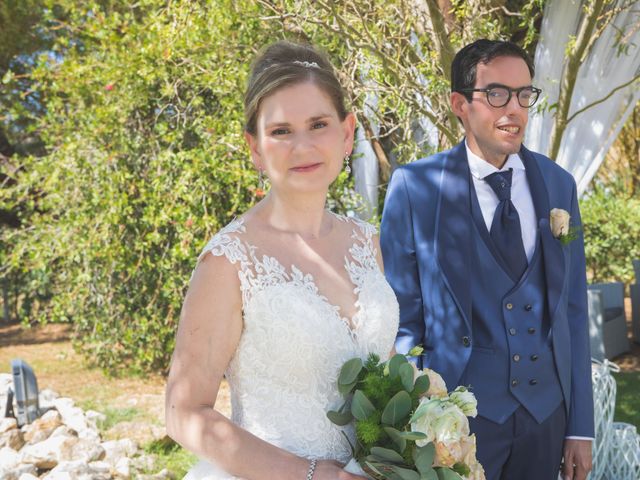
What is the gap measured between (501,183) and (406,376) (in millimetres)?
1051

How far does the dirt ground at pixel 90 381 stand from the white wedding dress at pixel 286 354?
15.2 feet

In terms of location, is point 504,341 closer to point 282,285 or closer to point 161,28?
point 282,285

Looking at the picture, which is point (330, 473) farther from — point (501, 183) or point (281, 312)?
point (501, 183)

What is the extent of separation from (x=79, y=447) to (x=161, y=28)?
119 inches

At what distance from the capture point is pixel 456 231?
8.45 feet

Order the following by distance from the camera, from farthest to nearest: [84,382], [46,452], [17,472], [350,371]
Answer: [84,382] → [46,452] → [17,472] → [350,371]

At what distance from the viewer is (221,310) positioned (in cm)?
175

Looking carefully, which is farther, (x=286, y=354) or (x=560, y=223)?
(x=560, y=223)

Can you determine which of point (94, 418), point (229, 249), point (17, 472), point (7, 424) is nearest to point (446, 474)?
point (229, 249)

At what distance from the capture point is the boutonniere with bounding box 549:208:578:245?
8.55 feet

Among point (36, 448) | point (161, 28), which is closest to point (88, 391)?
point (36, 448)

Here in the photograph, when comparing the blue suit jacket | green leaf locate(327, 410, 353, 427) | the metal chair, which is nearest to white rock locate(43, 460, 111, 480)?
the blue suit jacket

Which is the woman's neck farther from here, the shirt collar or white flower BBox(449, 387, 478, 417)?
the shirt collar

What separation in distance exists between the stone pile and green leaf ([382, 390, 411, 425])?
3.39 metres
